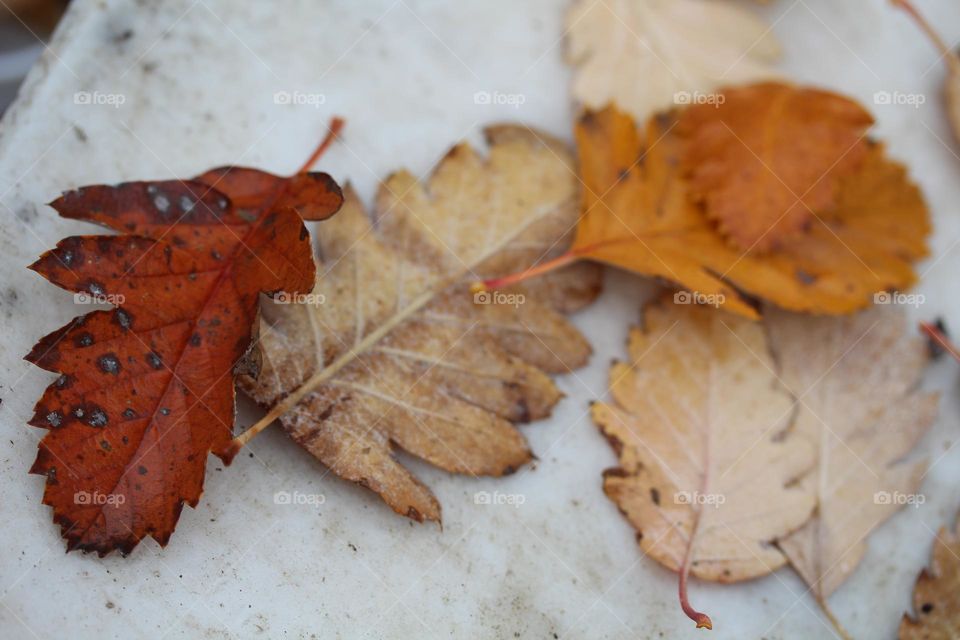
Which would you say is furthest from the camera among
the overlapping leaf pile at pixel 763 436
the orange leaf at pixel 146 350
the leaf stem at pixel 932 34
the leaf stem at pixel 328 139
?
the leaf stem at pixel 932 34

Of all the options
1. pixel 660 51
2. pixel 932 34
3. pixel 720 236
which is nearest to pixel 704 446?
pixel 720 236

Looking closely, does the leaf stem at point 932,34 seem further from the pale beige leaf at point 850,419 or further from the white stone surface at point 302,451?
the pale beige leaf at point 850,419

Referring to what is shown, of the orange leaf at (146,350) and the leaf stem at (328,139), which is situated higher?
the leaf stem at (328,139)

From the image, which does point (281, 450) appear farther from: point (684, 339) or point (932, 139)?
point (932, 139)

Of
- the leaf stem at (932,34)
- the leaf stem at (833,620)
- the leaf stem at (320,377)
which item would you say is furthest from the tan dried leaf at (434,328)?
the leaf stem at (932,34)

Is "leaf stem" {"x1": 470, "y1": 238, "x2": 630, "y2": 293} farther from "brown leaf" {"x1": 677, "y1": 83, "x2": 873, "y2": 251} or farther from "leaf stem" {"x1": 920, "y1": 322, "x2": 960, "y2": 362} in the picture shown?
"leaf stem" {"x1": 920, "y1": 322, "x2": 960, "y2": 362}

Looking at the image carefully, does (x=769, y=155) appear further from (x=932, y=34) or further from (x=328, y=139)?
(x=328, y=139)
